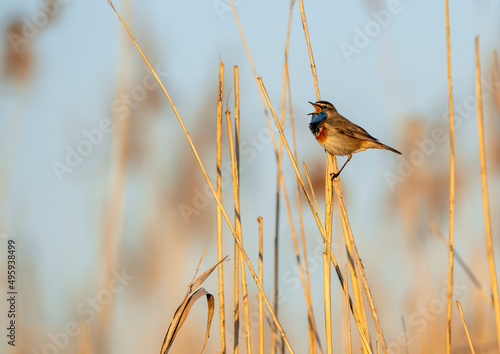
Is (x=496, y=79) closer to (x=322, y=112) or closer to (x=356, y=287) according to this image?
(x=356, y=287)

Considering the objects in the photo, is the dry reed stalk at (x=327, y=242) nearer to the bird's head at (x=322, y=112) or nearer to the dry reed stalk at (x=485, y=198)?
the dry reed stalk at (x=485, y=198)

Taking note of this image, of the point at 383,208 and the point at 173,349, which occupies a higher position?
the point at 383,208

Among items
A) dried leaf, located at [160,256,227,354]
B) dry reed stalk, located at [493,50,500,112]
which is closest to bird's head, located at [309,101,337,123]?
dry reed stalk, located at [493,50,500,112]

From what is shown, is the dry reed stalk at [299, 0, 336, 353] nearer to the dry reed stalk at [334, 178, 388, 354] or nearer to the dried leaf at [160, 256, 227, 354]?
the dry reed stalk at [334, 178, 388, 354]

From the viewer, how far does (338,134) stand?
171 inches

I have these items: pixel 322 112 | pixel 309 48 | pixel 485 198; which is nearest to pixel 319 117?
pixel 322 112

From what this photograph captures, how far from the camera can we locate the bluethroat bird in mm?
4285

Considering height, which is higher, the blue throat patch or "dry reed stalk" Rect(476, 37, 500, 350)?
the blue throat patch

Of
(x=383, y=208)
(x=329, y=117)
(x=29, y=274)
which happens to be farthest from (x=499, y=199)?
(x=29, y=274)

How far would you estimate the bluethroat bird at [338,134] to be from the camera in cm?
429

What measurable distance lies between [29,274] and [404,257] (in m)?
2.69

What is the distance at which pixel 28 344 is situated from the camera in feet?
14.6

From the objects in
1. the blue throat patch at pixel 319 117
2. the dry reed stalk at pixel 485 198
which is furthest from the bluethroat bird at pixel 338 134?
the dry reed stalk at pixel 485 198

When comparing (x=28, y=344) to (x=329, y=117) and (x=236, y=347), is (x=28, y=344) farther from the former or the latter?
(x=329, y=117)
